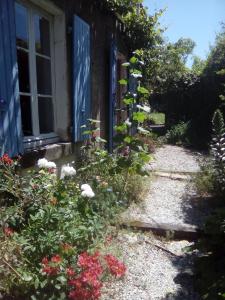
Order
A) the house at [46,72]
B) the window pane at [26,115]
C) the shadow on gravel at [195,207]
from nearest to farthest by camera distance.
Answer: the house at [46,72], the window pane at [26,115], the shadow on gravel at [195,207]

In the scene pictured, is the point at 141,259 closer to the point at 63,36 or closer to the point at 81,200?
the point at 81,200

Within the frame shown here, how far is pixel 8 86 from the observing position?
2.92 meters

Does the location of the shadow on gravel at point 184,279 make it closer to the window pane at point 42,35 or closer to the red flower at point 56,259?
the red flower at point 56,259

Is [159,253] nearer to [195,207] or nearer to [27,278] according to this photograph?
[195,207]

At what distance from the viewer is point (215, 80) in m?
10.8

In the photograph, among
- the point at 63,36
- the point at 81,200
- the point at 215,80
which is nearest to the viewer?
the point at 81,200

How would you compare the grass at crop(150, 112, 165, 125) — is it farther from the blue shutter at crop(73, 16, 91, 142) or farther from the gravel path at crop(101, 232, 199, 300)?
the gravel path at crop(101, 232, 199, 300)

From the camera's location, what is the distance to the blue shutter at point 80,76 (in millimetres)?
4254

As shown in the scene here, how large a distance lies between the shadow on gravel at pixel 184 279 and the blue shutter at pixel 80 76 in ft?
7.20

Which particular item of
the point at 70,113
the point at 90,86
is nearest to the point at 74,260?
the point at 70,113

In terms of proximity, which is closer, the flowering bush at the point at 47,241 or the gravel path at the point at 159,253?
the flowering bush at the point at 47,241

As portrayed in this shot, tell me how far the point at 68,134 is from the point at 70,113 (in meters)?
0.30

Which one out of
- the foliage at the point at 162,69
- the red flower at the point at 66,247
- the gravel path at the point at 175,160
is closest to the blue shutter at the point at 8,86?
the red flower at the point at 66,247

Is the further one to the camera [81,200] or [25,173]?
[25,173]
